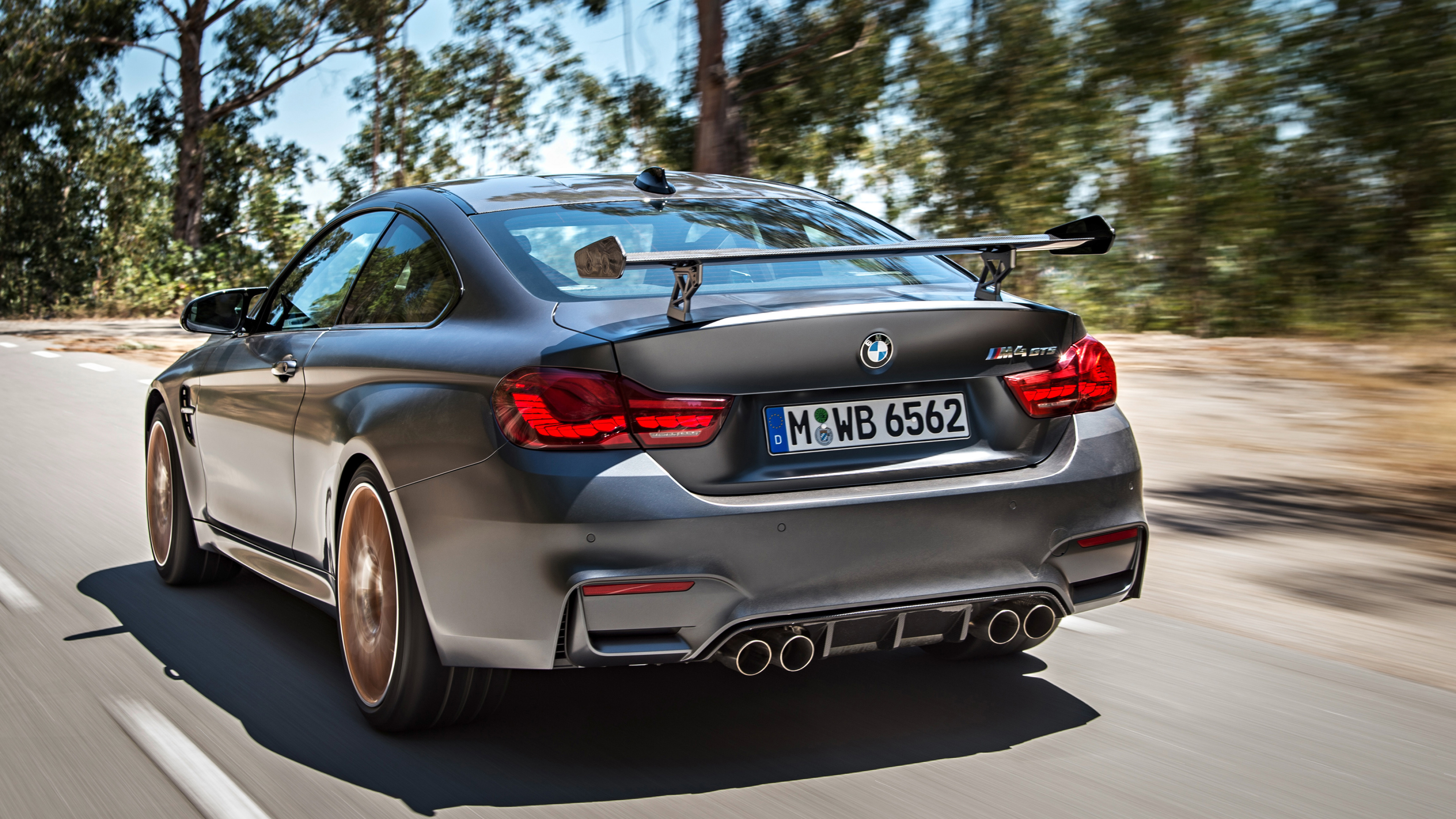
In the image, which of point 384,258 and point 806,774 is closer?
point 806,774

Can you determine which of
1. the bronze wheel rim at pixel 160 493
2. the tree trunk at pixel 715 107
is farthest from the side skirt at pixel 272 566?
the tree trunk at pixel 715 107

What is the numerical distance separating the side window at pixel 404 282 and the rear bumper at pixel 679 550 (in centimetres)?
64

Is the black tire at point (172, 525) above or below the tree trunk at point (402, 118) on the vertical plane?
below

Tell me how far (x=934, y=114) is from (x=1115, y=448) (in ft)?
49.2

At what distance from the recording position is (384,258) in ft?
14.4

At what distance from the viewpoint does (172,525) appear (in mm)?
5836

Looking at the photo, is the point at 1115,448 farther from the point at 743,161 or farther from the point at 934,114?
the point at 934,114

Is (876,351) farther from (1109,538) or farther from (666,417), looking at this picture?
(1109,538)

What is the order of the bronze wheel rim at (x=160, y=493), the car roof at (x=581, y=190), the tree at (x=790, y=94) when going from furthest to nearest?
the tree at (x=790, y=94) < the bronze wheel rim at (x=160, y=493) < the car roof at (x=581, y=190)

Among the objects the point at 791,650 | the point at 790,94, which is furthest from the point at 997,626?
the point at 790,94

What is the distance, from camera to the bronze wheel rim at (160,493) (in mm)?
5918

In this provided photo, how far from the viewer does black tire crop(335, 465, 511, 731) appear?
3635 millimetres

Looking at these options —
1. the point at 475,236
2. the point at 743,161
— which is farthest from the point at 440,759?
the point at 743,161

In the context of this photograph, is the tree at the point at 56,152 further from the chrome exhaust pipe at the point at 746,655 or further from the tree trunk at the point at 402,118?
the chrome exhaust pipe at the point at 746,655
